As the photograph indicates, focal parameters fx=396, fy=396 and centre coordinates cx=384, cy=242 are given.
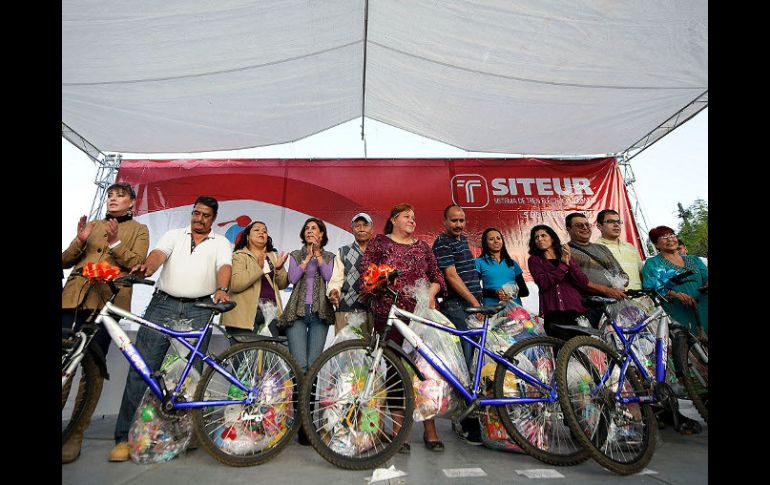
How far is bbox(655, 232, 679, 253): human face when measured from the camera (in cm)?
327

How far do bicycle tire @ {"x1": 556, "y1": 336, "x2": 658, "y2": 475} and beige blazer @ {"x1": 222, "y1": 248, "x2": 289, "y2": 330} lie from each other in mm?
2025

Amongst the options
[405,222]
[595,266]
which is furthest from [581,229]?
[405,222]

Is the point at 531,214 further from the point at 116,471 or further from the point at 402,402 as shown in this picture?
the point at 116,471

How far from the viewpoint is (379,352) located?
2.09 m

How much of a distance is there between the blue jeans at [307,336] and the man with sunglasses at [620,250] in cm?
251

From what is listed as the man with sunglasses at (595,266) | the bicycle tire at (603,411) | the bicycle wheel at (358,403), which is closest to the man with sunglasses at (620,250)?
the man with sunglasses at (595,266)

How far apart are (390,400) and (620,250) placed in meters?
2.48

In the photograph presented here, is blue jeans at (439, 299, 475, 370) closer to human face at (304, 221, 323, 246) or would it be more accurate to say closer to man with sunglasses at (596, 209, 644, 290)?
human face at (304, 221, 323, 246)

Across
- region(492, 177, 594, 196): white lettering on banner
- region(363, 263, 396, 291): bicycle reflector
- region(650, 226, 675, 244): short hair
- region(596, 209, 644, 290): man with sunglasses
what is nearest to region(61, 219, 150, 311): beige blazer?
region(363, 263, 396, 291): bicycle reflector

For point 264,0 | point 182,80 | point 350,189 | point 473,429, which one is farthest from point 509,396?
point 182,80

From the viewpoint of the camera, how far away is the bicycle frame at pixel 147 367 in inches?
→ 81.7

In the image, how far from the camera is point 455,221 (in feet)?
9.99

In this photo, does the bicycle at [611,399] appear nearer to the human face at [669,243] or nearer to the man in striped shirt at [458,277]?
the man in striped shirt at [458,277]
